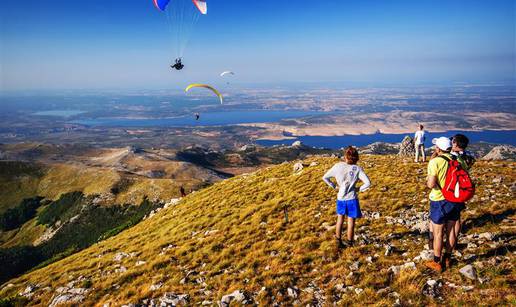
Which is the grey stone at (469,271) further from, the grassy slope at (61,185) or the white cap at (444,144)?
the grassy slope at (61,185)

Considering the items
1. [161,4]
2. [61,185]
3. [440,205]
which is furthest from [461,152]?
[61,185]

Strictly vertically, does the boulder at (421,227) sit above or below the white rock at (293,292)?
above

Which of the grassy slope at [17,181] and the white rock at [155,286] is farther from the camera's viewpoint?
the grassy slope at [17,181]

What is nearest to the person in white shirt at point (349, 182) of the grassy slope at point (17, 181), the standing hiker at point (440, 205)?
the standing hiker at point (440, 205)

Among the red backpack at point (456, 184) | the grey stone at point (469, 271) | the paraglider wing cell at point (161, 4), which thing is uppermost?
the paraglider wing cell at point (161, 4)

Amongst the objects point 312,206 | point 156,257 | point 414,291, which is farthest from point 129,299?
point 312,206

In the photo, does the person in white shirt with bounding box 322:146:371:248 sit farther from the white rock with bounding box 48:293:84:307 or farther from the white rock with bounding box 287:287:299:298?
the white rock with bounding box 48:293:84:307

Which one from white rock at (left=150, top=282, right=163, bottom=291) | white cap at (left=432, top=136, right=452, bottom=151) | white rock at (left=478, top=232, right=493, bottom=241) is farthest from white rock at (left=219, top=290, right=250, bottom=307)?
white rock at (left=478, top=232, right=493, bottom=241)
